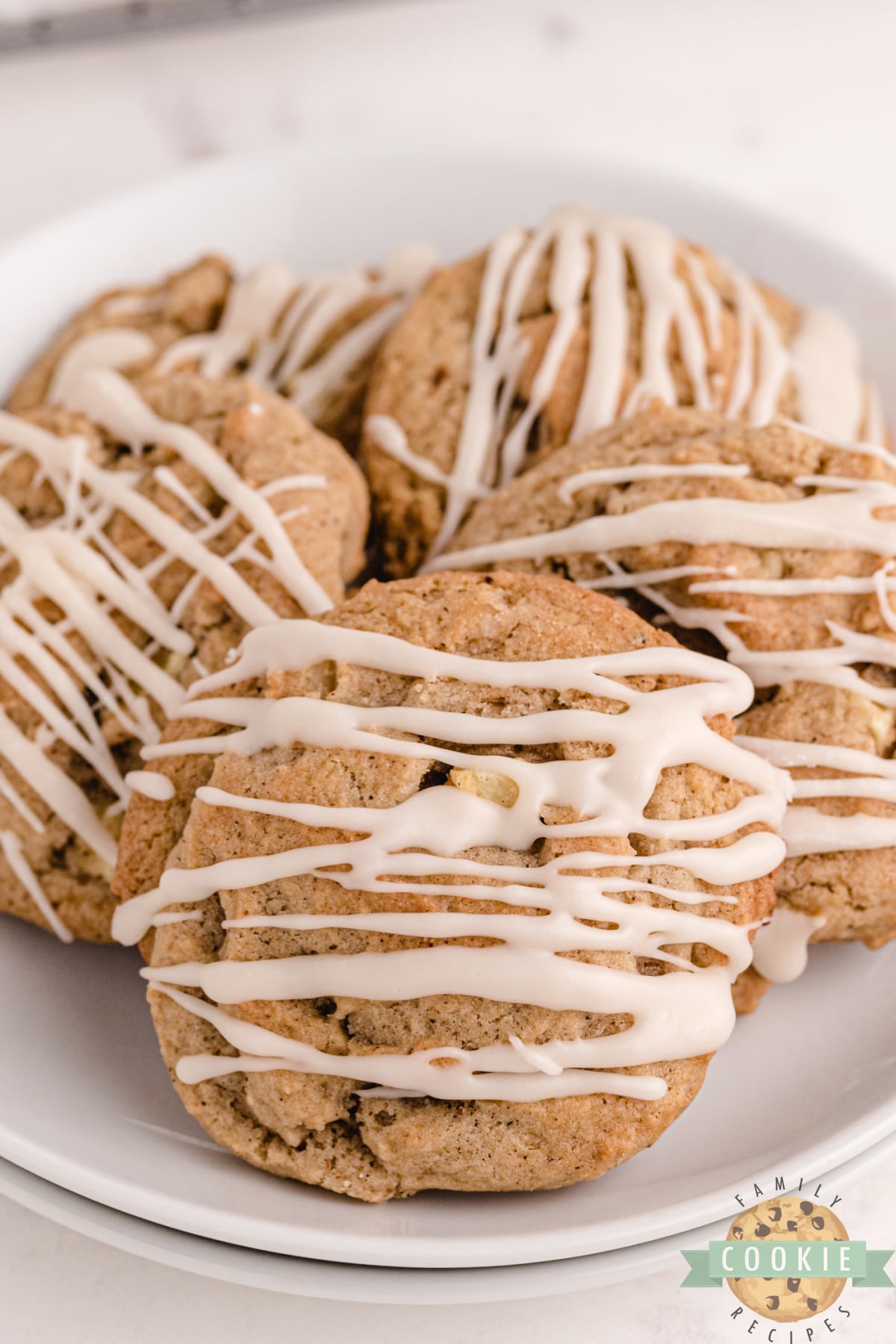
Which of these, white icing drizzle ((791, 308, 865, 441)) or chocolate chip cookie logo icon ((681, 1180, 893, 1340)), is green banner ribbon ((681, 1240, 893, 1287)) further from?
white icing drizzle ((791, 308, 865, 441))

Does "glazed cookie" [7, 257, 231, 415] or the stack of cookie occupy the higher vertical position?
"glazed cookie" [7, 257, 231, 415]

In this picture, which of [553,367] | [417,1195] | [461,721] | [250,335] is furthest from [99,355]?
[417,1195]

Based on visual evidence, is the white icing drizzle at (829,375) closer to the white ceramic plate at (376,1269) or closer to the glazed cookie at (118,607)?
the glazed cookie at (118,607)

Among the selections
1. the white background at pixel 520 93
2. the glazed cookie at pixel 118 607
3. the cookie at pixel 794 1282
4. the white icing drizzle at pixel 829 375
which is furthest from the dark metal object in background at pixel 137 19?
the cookie at pixel 794 1282

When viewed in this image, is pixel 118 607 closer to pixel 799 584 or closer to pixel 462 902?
pixel 462 902

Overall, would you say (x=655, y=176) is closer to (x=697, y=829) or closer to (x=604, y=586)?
(x=604, y=586)

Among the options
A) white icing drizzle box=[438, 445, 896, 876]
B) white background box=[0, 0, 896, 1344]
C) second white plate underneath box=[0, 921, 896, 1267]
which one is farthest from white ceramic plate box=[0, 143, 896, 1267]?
white background box=[0, 0, 896, 1344]
